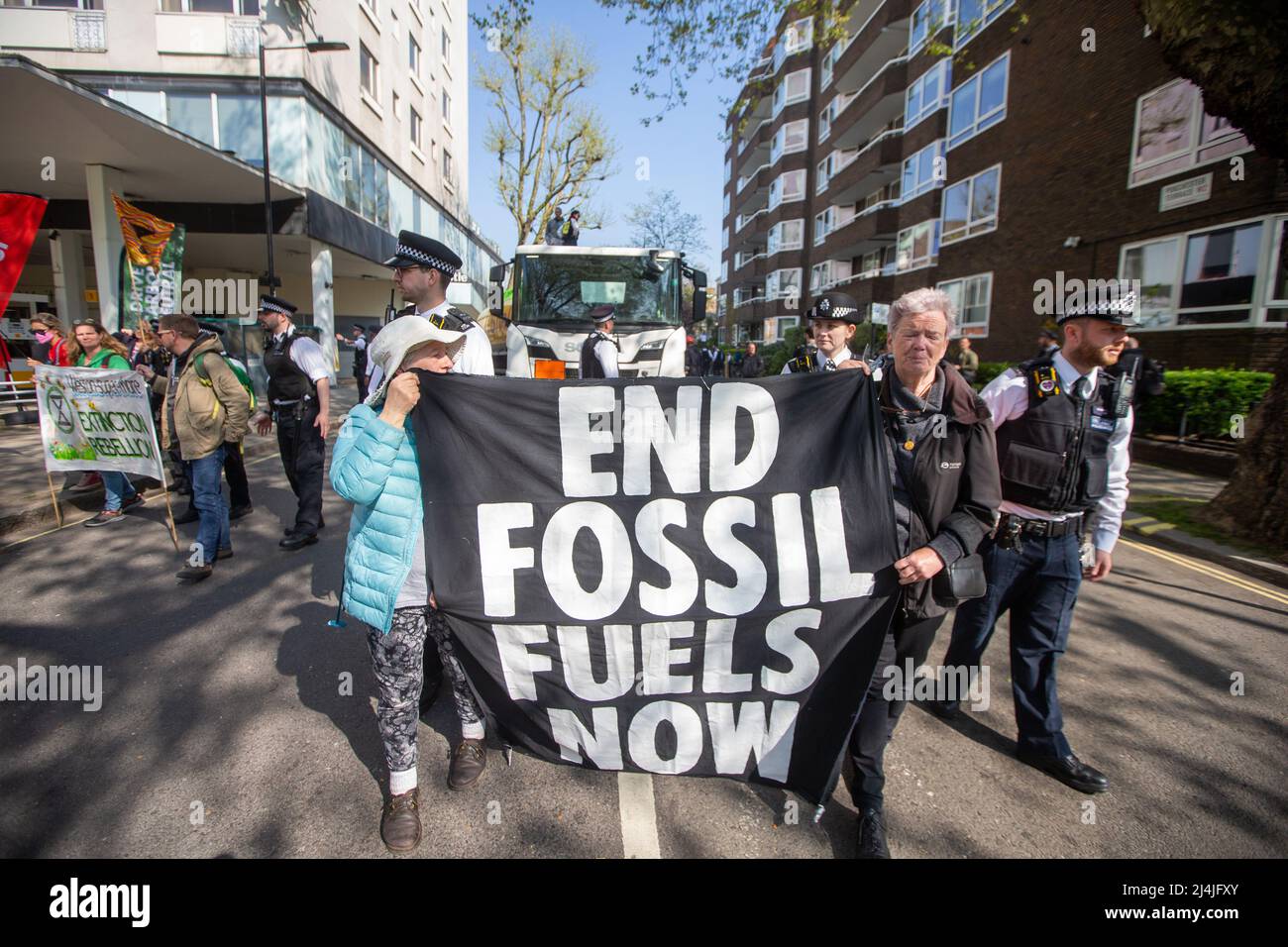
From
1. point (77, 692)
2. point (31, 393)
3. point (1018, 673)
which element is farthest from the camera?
point (31, 393)

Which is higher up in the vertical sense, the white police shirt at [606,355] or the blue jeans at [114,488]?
the white police shirt at [606,355]

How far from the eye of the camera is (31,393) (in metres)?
12.5

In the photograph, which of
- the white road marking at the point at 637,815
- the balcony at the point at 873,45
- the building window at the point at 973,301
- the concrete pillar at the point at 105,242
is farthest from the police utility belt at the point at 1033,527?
the balcony at the point at 873,45

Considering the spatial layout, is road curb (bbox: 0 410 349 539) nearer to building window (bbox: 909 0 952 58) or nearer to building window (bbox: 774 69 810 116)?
building window (bbox: 909 0 952 58)

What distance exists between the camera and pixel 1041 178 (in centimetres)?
1728

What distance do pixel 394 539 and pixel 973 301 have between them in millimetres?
22758

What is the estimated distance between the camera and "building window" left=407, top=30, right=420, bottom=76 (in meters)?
26.6

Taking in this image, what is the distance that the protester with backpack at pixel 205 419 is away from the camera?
4.93 m

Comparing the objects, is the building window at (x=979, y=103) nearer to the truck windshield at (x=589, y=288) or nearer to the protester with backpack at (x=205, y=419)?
the truck windshield at (x=589, y=288)

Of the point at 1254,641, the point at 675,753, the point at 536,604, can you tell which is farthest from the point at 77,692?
the point at 1254,641

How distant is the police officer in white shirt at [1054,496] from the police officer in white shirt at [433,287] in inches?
89.5
